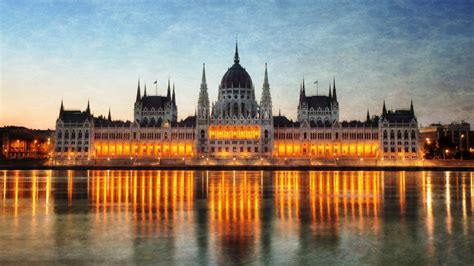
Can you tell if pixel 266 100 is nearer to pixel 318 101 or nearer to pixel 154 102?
pixel 318 101

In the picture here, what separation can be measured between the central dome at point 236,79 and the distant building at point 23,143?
53600mm

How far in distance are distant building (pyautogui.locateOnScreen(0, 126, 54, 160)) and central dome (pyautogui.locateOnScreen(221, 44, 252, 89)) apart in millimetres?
53600

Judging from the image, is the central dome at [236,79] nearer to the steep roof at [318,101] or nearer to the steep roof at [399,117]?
the steep roof at [318,101]

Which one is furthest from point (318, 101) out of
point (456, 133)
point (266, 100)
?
point (456, 133)

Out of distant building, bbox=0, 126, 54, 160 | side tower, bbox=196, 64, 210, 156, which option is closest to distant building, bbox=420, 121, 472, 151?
side tower, bbox=196, 64, 210, 156

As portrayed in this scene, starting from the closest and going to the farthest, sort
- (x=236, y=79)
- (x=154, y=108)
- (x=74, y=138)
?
1. (x=74, y=138)
2. (x=236, y=79)
3. (x=154, y=108)

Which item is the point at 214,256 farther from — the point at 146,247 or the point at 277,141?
the point at 277,141

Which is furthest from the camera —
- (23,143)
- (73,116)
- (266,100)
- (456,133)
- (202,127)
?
(456,133)

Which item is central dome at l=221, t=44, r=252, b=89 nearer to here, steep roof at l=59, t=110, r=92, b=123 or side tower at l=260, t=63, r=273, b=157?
side tower at l=260, t=63, r=273, b=157

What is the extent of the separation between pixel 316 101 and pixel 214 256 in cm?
13422

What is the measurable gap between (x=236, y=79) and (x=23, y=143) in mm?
72337

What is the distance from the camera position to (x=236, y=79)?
14162 centimetres

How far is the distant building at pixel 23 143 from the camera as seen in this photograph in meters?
147

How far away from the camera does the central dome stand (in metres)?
141
